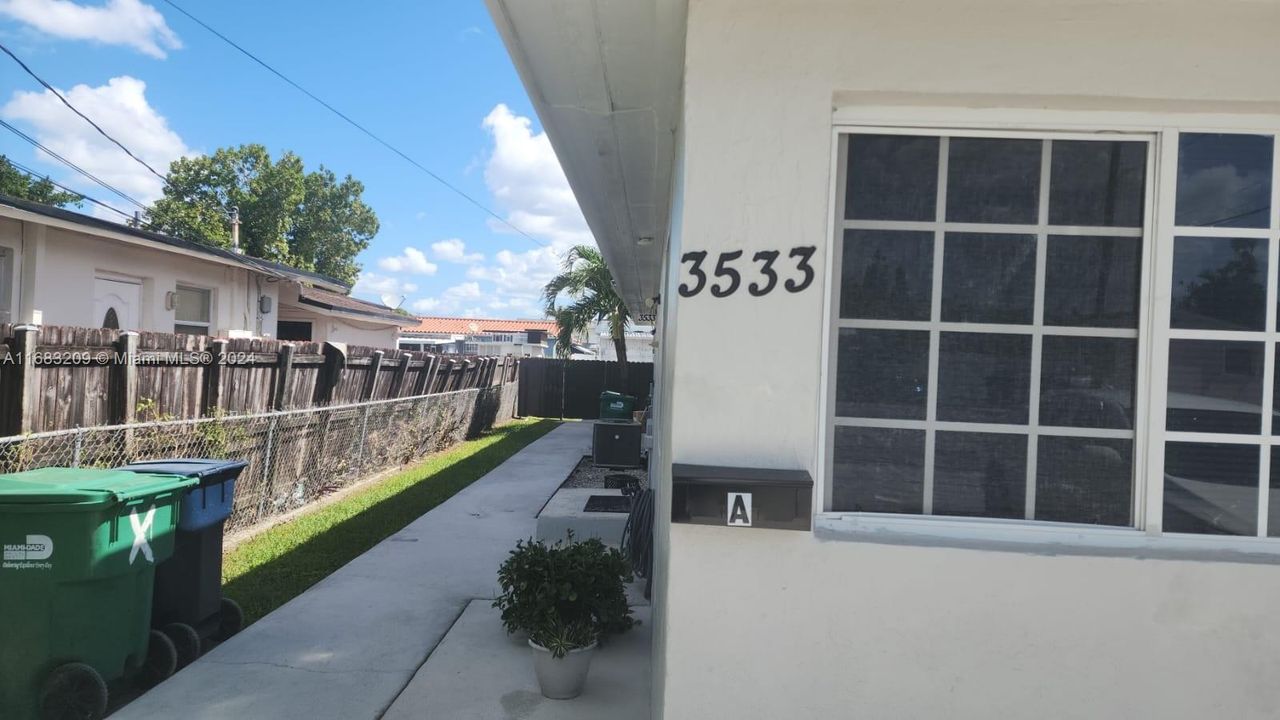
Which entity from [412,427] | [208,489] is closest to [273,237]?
[412,427]

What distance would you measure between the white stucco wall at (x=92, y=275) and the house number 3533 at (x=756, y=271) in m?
8.65

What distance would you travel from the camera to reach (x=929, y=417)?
2701 millimetres

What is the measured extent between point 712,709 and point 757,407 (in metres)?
1.07

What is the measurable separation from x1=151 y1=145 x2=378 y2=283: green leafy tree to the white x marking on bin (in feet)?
105

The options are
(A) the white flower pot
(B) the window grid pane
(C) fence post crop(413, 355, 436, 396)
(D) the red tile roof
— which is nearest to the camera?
(B) the window grid pane

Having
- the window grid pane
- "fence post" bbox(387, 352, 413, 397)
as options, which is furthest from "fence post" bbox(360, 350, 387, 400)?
the window grid pane

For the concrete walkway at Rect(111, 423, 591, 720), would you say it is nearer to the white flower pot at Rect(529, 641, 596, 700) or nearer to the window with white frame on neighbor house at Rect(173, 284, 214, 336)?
the white flower pot at Rect(529, 641, 596, 700)

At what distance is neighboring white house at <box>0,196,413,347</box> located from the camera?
25.7 feet

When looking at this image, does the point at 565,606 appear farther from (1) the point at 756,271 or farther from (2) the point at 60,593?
(2) the point at 60,593

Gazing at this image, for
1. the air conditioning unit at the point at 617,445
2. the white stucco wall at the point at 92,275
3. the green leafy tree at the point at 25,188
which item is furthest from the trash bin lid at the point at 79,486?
the green leafy tree at the point at 25,188

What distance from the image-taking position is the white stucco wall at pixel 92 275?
7.92 metres

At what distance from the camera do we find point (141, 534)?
3.65 m

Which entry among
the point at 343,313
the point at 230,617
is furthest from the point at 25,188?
the point at 230,617

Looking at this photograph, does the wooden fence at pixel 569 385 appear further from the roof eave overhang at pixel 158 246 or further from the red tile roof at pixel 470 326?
the red tile roof at pixel 470 326
